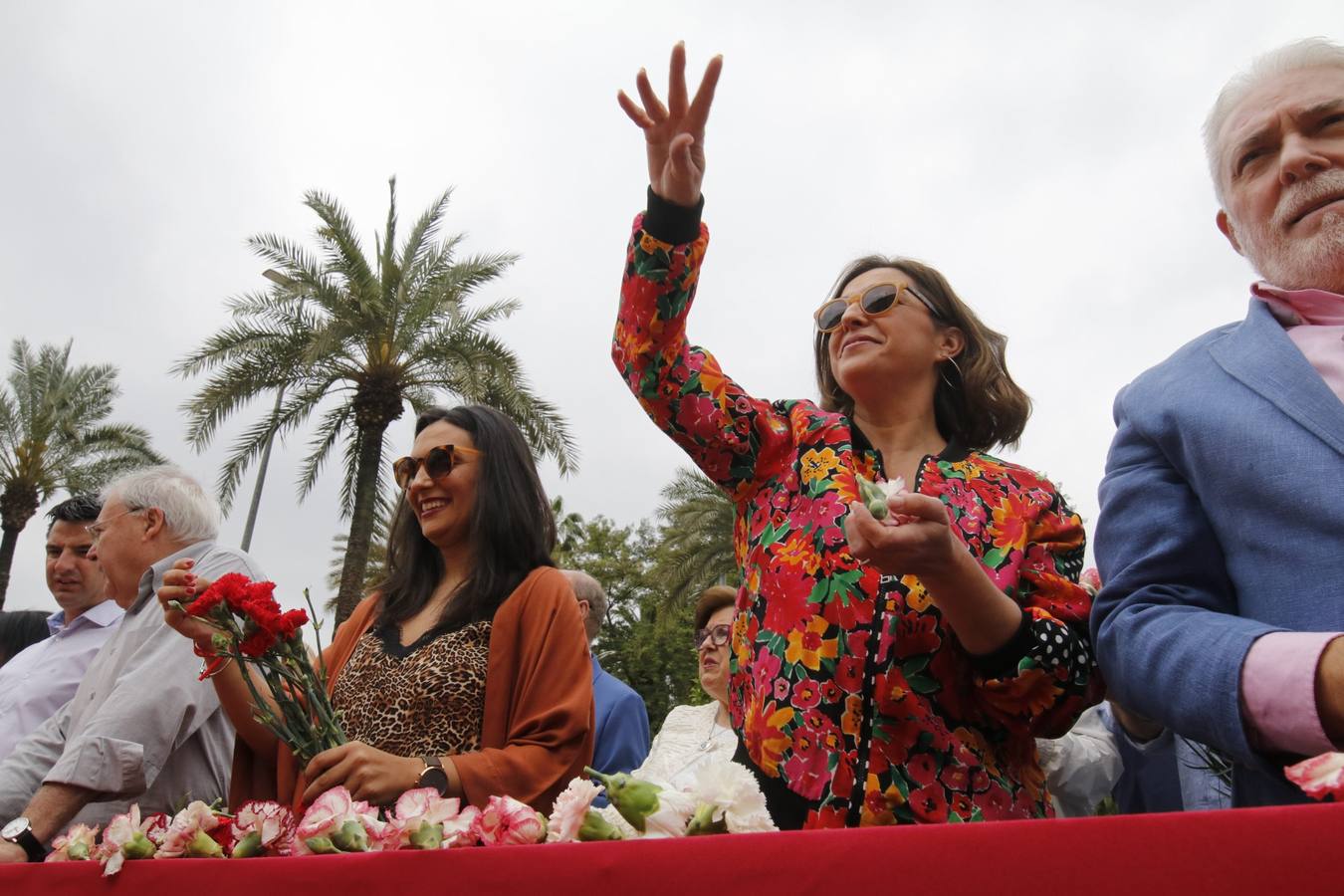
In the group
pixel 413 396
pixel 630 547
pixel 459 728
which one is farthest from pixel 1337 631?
pixel 630 547

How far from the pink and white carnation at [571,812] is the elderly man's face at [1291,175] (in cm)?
155

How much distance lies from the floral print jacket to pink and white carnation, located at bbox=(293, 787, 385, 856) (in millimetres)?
726

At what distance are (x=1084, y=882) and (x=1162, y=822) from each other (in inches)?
4.0

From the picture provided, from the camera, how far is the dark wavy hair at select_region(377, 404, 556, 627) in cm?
288

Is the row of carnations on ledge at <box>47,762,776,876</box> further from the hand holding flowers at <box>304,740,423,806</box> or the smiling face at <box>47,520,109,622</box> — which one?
the smiling face at <box>47,520,109,622</box>

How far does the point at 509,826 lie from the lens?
144 cm

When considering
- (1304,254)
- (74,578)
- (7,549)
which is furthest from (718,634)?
(7,549)

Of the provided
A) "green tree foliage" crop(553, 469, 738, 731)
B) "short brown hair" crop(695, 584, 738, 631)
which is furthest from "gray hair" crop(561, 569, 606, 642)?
"green tree foliage" crop(553, 469, 738, 731)

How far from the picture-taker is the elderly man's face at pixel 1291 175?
1.93 metres

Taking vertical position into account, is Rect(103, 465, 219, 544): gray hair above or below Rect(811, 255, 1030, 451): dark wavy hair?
below

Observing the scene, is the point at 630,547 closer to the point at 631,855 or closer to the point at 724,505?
the point at 724,505

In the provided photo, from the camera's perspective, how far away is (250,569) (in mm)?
3678

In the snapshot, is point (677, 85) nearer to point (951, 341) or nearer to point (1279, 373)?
point (951, 341)

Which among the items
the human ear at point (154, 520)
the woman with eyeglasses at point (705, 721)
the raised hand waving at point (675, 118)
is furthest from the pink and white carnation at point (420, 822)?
the human ear at point (154, 520)
